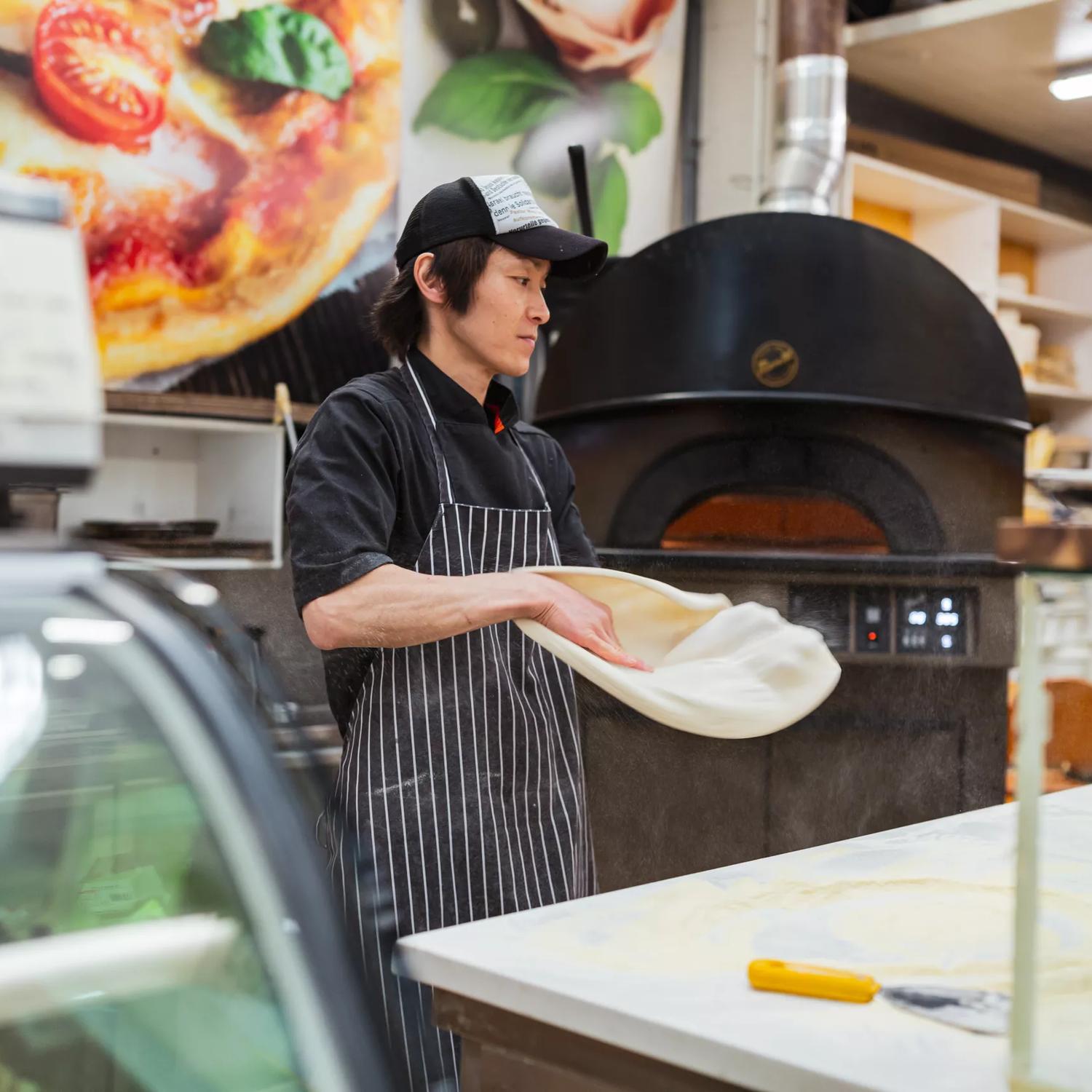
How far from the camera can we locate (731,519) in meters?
2.96

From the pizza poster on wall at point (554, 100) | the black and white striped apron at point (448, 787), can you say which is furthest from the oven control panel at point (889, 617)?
the pizza poster on wall at point (554, 100)

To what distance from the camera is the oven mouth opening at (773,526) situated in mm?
2824

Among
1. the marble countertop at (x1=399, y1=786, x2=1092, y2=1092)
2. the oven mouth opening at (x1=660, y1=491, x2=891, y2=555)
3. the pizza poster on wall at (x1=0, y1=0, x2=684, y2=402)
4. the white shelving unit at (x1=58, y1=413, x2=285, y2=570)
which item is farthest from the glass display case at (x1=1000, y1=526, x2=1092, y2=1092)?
the pizza poster on wall at (x1=0, y1=0, x2=684, y2=402)

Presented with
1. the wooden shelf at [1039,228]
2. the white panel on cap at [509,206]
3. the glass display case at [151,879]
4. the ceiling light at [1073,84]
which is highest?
the ceiling light at [1073,84]

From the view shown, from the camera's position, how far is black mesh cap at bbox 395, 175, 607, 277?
153cm

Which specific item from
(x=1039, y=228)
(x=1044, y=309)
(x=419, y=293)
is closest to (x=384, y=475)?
(x=419, y=293)

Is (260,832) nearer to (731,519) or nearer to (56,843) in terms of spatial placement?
(56,843)

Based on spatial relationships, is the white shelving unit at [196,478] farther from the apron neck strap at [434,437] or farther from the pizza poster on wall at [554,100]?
the apron neck strap at [434,437]

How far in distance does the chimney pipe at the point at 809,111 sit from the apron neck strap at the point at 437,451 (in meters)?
2.55

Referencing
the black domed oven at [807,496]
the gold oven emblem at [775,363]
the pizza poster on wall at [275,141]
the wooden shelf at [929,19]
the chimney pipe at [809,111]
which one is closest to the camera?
the black domed oven at [807,496]

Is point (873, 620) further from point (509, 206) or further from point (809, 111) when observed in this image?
point (809, 111)

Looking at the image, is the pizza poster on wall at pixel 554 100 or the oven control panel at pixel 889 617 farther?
the pizza poster on wall at pixel 554 100

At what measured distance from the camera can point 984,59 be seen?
449 centimetres

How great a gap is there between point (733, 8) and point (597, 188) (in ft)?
2.85
